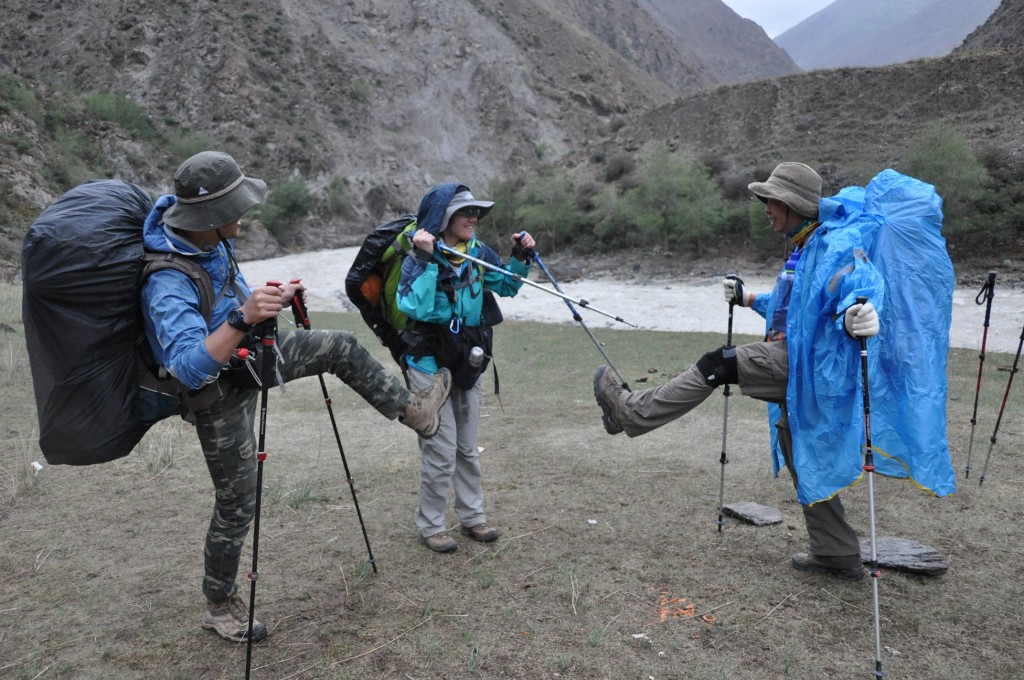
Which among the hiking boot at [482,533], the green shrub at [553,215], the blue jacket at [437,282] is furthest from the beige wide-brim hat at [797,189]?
the green shrub at [553,215]

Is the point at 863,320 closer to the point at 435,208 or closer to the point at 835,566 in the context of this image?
the point at 835,566

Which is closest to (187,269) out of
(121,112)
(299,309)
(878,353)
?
(299,309)

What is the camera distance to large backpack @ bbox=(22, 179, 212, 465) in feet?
10.1

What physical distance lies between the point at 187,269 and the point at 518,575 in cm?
261

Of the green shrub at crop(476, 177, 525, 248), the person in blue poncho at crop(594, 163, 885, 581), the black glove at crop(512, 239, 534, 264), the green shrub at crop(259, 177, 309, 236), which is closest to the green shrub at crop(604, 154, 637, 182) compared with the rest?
the green shrub at crop(476, 177, 525, 248)

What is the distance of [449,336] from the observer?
469 cm

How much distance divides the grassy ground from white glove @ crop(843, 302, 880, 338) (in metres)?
1.53

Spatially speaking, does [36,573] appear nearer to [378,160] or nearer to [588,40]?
[378,160]

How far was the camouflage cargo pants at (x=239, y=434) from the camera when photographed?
→ 3.59 metres

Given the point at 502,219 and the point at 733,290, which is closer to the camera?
the point at 733,290

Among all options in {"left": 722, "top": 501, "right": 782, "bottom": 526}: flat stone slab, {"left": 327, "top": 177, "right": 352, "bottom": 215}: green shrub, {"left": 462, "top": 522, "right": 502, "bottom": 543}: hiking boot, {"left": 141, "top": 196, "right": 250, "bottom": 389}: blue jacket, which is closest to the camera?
{"left": 141, "top": 196, "right": 250, "bottom": 389}: blue jacket

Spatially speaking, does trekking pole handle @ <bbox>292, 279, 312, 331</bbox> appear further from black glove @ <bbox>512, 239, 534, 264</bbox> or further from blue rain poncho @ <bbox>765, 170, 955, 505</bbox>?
blue rain poncho @ <bbox>765, 170, 955, 505</bbox>

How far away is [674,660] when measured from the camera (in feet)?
11.5

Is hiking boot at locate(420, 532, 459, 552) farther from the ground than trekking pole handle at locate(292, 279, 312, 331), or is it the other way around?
trekking pole handle at locate(292, 279, 312, 331)
